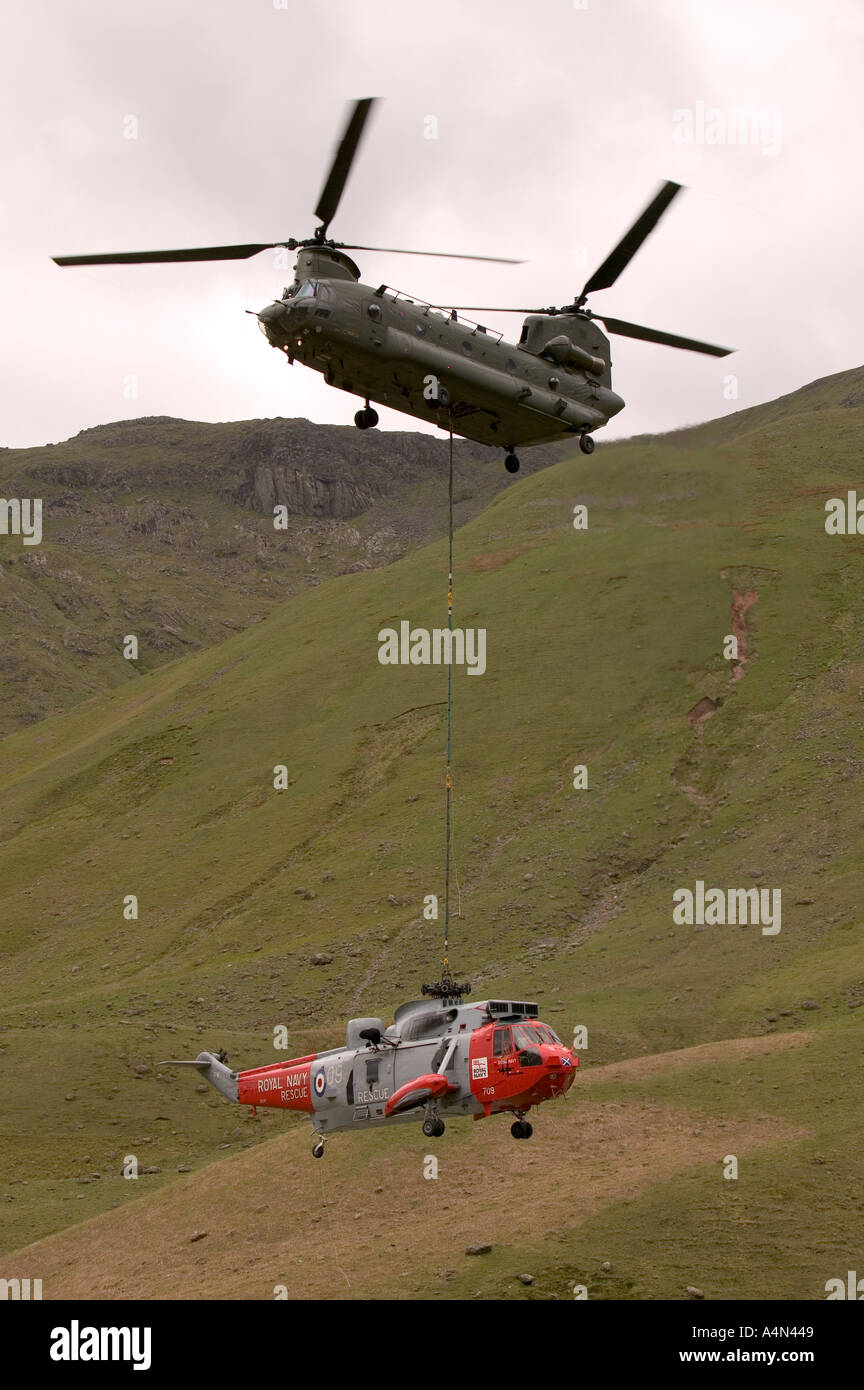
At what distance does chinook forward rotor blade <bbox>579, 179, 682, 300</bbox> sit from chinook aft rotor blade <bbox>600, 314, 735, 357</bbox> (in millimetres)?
1137

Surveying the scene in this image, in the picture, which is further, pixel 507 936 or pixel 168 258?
pixel 507 936

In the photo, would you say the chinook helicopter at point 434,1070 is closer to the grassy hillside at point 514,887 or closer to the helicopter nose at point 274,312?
the grassy hillside at point 514,887

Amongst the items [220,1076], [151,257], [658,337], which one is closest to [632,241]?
[658,337]

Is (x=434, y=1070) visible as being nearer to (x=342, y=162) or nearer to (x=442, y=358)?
(x=442, y=358)

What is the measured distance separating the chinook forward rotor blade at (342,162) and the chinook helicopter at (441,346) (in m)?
0.03

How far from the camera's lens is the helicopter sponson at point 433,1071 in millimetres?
30094

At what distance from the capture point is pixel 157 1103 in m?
63.5

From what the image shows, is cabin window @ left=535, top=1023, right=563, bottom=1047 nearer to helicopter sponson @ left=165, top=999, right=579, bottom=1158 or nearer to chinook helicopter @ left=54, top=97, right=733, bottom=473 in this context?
helicopter sponson @ left=165, top=999, right=579, bottom=1158

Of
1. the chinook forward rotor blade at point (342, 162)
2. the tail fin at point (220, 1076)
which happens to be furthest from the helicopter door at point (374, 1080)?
the chinook forward rotor blade at point (342, 162)

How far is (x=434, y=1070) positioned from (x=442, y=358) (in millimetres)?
17454

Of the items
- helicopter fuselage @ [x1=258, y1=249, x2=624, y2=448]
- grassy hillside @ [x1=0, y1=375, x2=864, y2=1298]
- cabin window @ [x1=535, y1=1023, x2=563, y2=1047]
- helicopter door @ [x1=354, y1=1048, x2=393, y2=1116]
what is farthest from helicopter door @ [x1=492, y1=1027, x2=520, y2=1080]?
helicopter fuselage @ [x1=258, y1=249, x2=624, y2=448]
